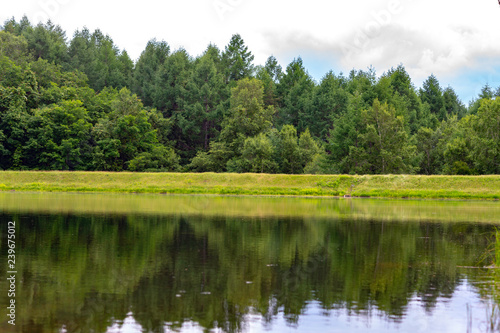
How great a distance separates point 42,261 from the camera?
16266 millimetres

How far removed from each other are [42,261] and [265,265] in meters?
6.72

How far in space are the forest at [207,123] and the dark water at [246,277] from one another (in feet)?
154

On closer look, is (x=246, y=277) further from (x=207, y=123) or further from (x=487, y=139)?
(x=207, y=123)

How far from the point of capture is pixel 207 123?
9769 cm

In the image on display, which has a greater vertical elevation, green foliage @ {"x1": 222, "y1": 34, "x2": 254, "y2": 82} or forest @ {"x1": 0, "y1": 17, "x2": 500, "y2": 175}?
green foliage @ {"x1": 222, "y1": 34, "x2": 254, "y2": 82}

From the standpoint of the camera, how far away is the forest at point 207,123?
2869 inches

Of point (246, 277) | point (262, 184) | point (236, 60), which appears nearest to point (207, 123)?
point (236, 60)

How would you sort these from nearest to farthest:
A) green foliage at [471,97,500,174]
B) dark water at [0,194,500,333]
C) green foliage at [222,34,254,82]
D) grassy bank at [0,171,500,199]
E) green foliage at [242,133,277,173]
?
dark water at [0,194,500,333] < grassy bank at [0,171,500,199] < green foliage at [471,97,500,174] < green foliage at [242,133,277,173] < green foliage at [222,34,254,82]

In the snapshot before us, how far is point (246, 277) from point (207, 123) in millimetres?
83855

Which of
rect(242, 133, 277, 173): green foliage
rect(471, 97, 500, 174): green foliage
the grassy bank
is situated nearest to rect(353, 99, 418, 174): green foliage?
rect(471, 97, 500, 174): green foliage

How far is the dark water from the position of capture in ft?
36.1

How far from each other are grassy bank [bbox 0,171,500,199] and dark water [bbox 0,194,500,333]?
27627mm

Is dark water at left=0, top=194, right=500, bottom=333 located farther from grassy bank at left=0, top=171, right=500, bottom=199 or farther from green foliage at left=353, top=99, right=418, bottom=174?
green foliage at left=353, top=99, right=418, bottom=174

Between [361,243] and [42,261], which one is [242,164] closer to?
[361,243]
